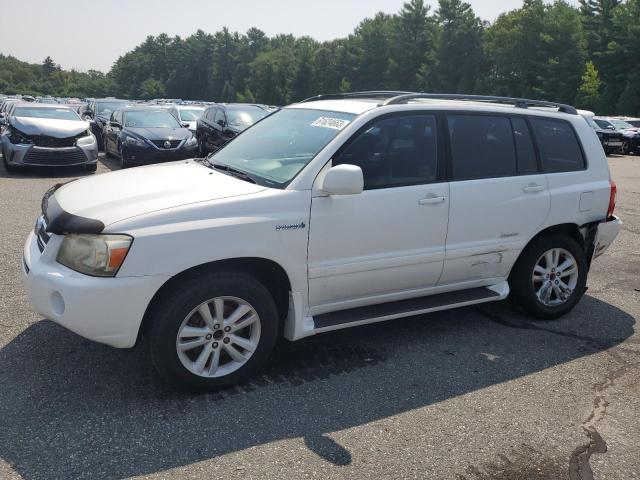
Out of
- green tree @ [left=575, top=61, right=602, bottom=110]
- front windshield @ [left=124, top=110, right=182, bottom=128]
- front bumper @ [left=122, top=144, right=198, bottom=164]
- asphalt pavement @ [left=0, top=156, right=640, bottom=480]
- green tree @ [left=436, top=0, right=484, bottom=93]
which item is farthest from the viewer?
green tree @ [left=436, top=0, right=484, bottom=93]

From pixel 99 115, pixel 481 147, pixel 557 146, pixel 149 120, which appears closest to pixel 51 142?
pixel 149 120

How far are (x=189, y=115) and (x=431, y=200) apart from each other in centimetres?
1732

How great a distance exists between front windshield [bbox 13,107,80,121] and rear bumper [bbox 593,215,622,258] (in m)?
12.2

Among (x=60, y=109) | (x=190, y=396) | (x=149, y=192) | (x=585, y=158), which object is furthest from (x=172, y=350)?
(x=60, y=109)

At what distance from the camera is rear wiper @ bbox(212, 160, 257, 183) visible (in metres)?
4.01

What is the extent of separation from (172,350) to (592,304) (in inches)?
156

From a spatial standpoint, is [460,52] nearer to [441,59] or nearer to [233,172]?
[441,59]

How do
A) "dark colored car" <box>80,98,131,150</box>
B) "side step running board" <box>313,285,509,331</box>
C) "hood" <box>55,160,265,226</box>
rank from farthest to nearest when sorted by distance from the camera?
"dark colored car" <box>80,98,131,150</box> < "side step running board" <box>313,285,509,331</box> < "hood" <box>55,160,265,226</box>

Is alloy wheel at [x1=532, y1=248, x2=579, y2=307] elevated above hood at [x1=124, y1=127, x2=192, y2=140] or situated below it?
below

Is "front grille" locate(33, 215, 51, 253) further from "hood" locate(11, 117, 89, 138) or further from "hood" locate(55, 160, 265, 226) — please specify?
"hood" locate(11, 117, 89, 138)

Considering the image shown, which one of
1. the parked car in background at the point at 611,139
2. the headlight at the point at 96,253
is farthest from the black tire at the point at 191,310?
the parked car in background at the point at 611,139

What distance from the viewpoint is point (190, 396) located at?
363 centimetres

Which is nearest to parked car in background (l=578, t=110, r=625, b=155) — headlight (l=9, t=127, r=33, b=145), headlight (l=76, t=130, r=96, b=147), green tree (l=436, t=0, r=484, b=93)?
headlight (l=76, t=130, r=96, b=147)

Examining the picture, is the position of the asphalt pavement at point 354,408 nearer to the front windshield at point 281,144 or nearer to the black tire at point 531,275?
the black tire at point 531,275
